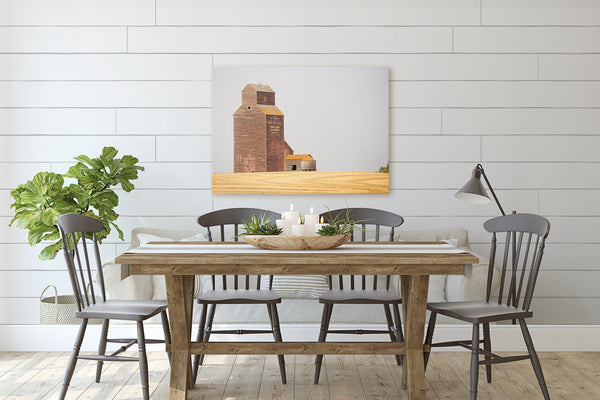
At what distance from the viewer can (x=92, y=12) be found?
418 centimetres

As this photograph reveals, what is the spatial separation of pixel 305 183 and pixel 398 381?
5.00ft

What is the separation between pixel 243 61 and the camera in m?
4.20

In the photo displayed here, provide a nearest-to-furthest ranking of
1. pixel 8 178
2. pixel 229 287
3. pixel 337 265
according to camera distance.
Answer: pixel 337 265
pixel 229 287
pixel 8 178

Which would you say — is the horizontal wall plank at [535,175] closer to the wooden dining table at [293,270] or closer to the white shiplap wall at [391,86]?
the white shiplap wall at [391,86]

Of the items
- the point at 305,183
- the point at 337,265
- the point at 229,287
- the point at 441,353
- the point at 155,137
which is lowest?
the point at 441,353

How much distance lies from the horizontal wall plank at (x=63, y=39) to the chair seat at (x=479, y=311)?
269 cm

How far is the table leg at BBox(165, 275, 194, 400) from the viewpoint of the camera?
270 cm

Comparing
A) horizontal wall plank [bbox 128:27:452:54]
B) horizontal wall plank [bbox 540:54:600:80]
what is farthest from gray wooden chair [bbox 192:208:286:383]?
horizontal wall plank [bbox 540:54:600:80]

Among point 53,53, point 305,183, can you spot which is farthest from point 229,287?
point 53,53

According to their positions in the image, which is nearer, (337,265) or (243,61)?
(337,265)

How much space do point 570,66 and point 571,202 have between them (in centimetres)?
89

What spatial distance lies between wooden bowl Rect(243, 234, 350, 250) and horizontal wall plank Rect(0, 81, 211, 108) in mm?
1775

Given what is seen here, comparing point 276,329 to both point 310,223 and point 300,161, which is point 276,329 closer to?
point 310,223

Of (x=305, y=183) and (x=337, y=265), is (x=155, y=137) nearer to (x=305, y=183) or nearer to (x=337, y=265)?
(x=305, y=183)
